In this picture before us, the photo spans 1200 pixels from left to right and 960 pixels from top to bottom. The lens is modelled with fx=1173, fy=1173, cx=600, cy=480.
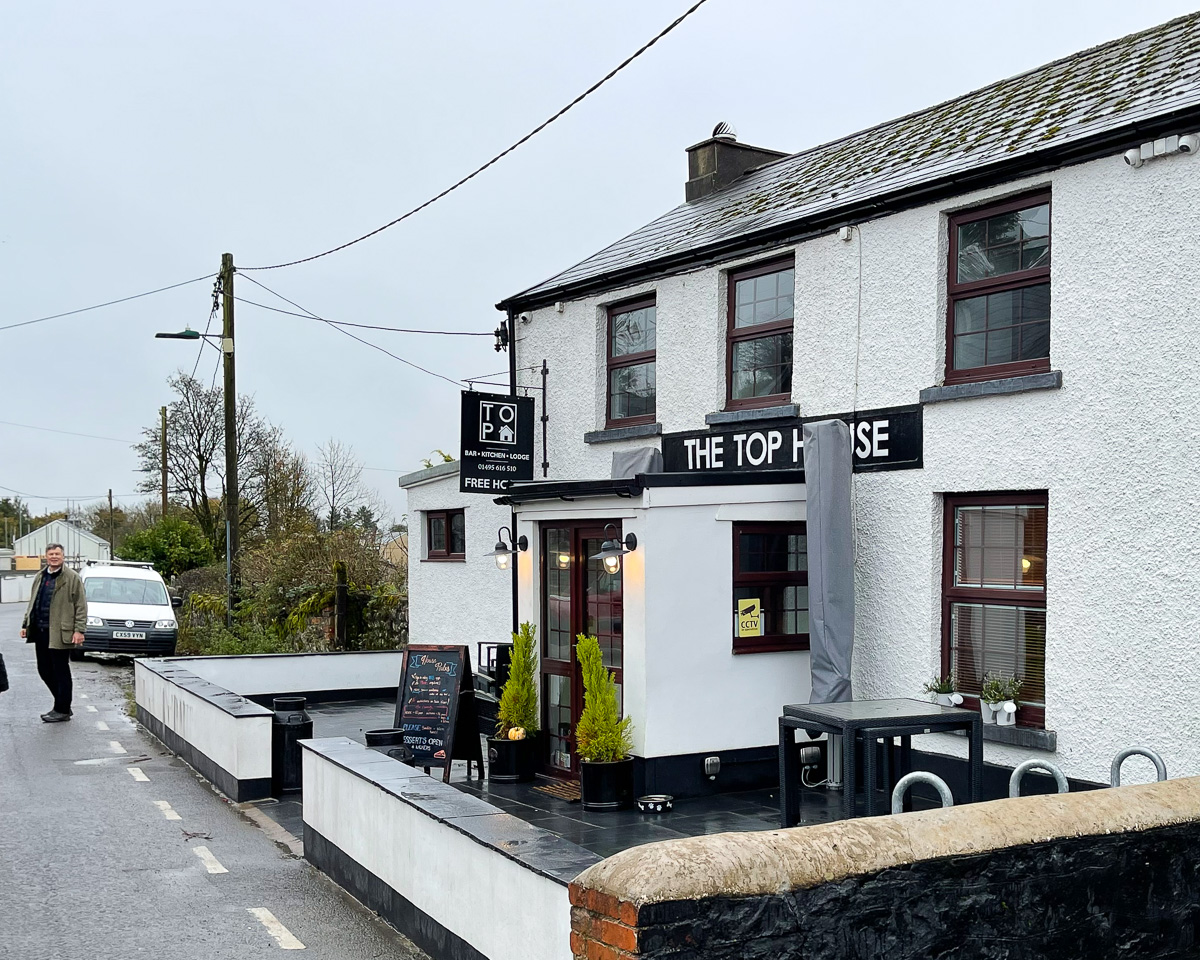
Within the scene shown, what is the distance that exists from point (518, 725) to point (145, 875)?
3853 millimetres

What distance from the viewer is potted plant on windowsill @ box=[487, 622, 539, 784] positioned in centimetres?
1089

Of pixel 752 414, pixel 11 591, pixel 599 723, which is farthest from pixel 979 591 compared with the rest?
pixel 11 591

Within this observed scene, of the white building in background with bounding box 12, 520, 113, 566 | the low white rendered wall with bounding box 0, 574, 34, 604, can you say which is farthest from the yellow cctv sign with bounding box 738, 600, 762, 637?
the white building in background with bounding box 12, 520, 113, 566

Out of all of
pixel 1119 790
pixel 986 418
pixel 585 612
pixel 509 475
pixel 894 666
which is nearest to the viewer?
pixel 1119 790

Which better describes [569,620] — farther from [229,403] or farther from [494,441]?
[229,403]

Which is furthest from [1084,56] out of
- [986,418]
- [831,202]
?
[986,418]

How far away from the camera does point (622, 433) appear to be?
1299 cm

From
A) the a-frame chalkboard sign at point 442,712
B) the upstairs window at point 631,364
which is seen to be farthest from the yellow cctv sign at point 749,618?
the upstairs window at point 631,364

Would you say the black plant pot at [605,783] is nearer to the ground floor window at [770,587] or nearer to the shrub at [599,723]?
the shrub at [599,723]

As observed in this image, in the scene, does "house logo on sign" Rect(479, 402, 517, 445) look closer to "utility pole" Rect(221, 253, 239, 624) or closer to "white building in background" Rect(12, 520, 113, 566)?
"utility pole" Rect(221, 253, 239, 624)

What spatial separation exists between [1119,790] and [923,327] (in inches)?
206

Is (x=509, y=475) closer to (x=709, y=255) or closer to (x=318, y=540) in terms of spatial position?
(x=709, y=255)

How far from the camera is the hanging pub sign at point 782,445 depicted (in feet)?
32.7

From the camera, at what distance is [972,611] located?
9.51m
